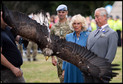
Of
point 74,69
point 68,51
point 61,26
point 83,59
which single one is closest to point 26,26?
point 68,51

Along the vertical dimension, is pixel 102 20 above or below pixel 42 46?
above

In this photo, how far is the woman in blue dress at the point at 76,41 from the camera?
5793 mm

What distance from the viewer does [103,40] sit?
542 cm

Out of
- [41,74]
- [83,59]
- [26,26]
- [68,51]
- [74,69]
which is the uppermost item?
[26,26]

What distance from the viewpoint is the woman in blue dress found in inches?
228

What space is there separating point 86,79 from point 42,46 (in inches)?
37.5

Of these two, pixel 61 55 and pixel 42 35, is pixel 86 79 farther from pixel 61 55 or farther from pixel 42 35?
pixel 42 35

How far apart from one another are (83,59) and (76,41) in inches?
20.6

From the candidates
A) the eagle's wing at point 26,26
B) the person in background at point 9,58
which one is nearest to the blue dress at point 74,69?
the eagle's wing at point 26,26

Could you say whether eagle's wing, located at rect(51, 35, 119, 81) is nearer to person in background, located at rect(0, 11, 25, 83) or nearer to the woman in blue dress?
the woman in blue dress

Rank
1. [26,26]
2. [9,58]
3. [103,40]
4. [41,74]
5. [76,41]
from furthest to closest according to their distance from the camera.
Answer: [41,74] < [76,41] < [9,58] < [103,40] < [26,26]

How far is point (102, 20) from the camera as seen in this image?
218 inches

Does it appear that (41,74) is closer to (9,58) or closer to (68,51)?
(9,58)

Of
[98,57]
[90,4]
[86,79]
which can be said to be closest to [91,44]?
[98,57]
